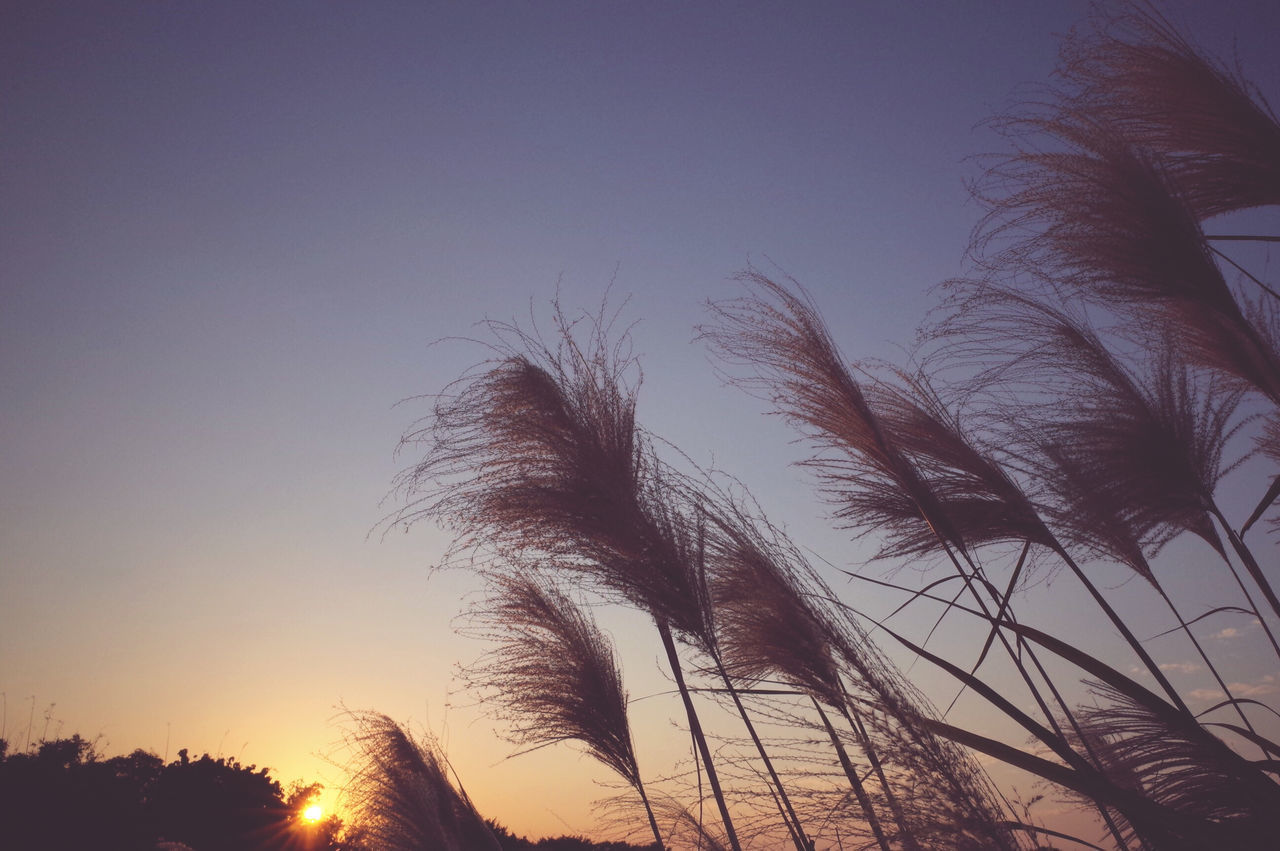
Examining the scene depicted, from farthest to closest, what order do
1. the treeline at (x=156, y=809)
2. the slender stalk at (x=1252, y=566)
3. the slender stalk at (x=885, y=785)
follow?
the treeline at (x=156, y=809) < the slender stalk at (x=1252, y=566) < the slender stalk at (x=885, y=785)

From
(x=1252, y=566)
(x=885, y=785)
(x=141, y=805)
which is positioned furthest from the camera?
(x=141, y=805)

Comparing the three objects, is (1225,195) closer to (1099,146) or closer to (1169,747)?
(1099,146)

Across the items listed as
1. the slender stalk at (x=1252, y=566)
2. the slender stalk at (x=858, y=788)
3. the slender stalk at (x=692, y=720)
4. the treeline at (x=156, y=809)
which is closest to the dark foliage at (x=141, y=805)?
the treeline at (x=156, y=809)

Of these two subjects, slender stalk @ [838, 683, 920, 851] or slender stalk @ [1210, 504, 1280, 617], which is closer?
slender stalk @ [838, 683, 920, 851]

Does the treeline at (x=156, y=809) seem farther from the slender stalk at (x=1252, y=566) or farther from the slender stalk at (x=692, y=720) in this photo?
the slender stalk at (x=1252, y=566)

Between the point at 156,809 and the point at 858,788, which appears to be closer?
the point at 858,788

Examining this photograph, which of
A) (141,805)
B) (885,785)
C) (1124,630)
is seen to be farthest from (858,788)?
(141,805)

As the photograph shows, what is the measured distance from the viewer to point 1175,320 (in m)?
2.49

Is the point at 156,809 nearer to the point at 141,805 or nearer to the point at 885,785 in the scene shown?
the point at 141,805

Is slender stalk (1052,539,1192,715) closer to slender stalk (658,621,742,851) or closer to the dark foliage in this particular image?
slender stalk (658,621,742,851)

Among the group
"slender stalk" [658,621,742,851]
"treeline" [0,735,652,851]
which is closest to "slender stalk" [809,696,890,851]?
"slender stalk" [658,621,742,851]

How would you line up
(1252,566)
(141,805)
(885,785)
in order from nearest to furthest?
1. (885,785)
2. (1252,566)
3. (141,805)

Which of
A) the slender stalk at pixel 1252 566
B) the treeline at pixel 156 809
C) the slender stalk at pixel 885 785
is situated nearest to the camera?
the slender stalk at pixel 885 785

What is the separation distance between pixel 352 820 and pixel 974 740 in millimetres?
6003
